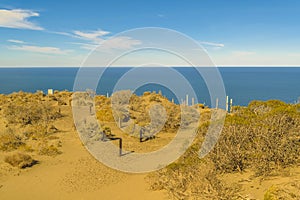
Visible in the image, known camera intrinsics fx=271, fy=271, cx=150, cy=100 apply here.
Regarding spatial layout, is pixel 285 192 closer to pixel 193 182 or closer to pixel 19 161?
pixel 193 182

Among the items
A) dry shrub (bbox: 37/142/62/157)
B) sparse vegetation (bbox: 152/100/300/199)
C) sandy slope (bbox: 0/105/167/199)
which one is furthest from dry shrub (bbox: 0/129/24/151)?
sparse vegetation (bbox: 152/100/300/199)

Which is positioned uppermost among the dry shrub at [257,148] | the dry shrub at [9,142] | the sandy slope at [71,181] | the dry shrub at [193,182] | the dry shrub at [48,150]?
the dry shrub at [257,148]

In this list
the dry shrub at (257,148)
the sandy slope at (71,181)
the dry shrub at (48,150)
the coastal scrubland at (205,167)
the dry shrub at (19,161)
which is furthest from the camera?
the dry shrub at (48,150)

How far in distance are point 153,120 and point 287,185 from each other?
42.4ft

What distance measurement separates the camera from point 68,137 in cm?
1672

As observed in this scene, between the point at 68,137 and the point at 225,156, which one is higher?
the point at 225,156

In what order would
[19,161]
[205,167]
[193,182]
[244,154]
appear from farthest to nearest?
[19,161] → [244,154] → [205,167] → [193,182]

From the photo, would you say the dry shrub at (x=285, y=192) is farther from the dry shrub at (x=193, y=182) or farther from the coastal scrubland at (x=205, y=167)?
the dry shrub at (x=193, y=182)

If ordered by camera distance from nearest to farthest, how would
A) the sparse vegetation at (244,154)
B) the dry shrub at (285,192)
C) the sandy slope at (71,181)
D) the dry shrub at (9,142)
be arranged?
1. the dry shrub at (285,192)
2. the sparse vegetation at (244,154)
3. the sandy slope at (71,181)
4. the dry shrub at (9,142)

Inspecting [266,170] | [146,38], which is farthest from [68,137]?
[266,170]

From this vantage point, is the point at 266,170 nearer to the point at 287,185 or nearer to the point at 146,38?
the point at 287,185

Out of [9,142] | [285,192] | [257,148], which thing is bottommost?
[9,142]

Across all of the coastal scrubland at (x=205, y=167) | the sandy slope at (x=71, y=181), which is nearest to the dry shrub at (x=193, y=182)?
the coastal scrubland at (x=205, y=167)

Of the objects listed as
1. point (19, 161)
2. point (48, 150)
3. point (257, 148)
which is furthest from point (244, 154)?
point (48, 150)
